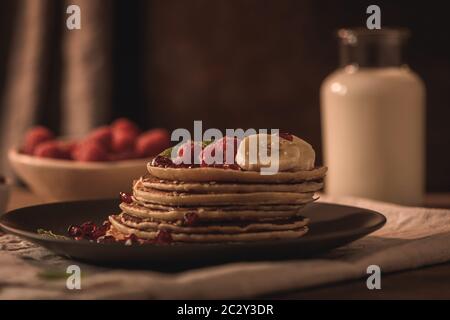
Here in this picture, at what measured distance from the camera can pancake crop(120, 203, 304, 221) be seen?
1332 millimetres

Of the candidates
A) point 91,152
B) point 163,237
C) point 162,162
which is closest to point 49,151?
point 91,152

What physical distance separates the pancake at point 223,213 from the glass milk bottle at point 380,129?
39.8 inches

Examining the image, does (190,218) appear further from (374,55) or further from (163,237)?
(374,55)

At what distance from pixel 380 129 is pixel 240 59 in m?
1.29

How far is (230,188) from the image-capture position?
1.34 meters

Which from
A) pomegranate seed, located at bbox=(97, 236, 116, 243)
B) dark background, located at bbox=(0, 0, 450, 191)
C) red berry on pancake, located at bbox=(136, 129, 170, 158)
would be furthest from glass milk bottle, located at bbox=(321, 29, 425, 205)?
pomegranate seed, located at bbox=(97, 236, 116, 243)

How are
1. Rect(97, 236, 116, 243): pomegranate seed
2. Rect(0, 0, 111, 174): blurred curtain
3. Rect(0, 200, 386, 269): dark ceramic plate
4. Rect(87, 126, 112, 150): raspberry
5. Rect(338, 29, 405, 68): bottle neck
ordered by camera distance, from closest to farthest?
1. Rect(0, 200, 386, 269): dark ceramic plate
2. Rect(97, 236, 116, 243): pomegranate seed
3. Rect(338, 29, 405, 68): bottle neck
4. Rect(87, 126, 112, 150): raspberry
5. Rect(0, 0, 111, 174): blurred curtain

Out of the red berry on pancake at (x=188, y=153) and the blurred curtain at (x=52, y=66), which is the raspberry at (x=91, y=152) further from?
the blurred curtain at (x=52, y=66)

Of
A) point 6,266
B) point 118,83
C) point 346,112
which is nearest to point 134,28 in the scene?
point 118,83

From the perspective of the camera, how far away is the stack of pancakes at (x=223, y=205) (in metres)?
1.33

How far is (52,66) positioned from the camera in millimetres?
3730

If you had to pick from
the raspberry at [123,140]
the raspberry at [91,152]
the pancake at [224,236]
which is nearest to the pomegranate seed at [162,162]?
the pancake at [224,236]

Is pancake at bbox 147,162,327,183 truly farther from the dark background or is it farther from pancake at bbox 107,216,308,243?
the dark background

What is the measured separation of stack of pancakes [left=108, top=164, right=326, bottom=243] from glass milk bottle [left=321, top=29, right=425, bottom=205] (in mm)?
999
